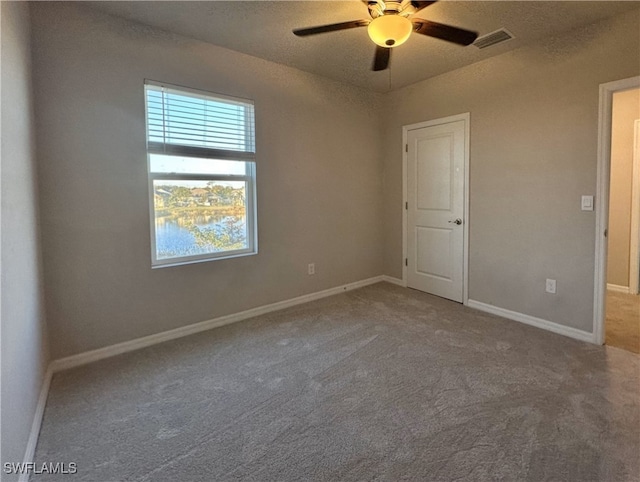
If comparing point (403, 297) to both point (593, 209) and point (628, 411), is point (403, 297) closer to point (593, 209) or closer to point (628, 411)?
point (593, 209)

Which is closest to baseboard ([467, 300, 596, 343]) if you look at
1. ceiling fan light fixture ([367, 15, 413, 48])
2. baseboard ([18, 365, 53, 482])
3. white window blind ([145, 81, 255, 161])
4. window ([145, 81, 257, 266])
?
window ([145, 81, 257, 266])

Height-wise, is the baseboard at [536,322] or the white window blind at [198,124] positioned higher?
the white window blind at [198,124]

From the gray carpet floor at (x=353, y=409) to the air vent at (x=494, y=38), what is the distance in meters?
2.50

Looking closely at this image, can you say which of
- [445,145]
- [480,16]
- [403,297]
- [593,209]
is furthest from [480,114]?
[403,297]

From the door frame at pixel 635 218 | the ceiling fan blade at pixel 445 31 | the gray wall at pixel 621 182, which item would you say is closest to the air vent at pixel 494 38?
the ceiling fan blade at pixel 445 31

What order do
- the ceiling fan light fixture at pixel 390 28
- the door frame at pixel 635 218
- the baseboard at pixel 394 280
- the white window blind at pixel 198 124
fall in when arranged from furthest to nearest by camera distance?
the baseboard at pixel 394 280, the door frame at pixel 635 218, the white window blind at pixel 198 124, the ceiling fan light fixture at pixel 390 28

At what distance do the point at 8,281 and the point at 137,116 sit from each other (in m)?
1.64

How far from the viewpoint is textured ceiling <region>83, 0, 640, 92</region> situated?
2354 millimetres

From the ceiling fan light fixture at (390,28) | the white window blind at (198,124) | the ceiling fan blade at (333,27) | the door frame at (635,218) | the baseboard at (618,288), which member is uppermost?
the ceiling fan blade at (333,27)

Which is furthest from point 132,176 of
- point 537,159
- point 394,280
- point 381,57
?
point 537,159

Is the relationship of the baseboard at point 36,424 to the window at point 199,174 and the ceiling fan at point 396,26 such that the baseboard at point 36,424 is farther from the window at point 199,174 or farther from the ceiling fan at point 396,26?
the ceiling fan at point 396,26

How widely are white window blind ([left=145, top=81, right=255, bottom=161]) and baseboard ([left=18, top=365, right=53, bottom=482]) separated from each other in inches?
69.2

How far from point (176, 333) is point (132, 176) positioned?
1355mm

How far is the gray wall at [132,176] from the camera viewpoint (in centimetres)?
233
